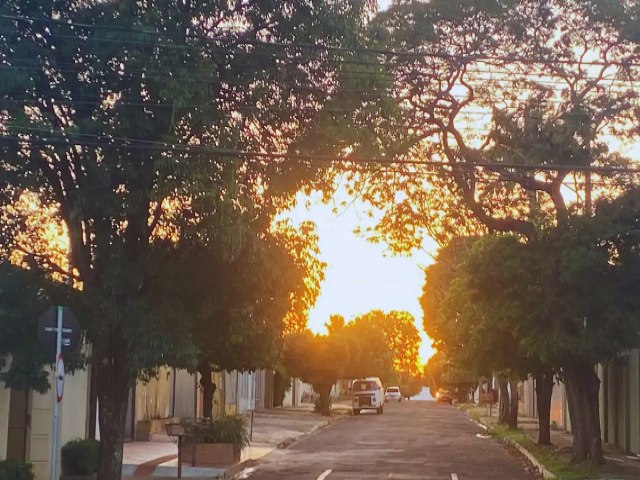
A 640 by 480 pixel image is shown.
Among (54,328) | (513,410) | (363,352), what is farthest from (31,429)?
(363,352)

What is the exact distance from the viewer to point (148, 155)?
42.5ft

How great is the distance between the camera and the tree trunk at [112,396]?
45.7 ft

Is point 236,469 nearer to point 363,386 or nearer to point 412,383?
point 363,386

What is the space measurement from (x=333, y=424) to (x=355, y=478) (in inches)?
1019

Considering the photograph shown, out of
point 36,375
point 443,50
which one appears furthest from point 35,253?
point 443,50

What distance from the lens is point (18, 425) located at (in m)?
16.7

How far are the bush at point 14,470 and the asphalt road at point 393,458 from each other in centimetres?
646

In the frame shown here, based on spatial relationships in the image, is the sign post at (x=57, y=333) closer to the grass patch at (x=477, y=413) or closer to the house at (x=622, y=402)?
the house at (x=622, y=402)

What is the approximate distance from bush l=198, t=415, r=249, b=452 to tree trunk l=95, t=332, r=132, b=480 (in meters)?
7.14

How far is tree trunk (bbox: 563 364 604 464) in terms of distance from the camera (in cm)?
2102

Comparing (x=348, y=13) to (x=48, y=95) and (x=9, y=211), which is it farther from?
(x=9, y=211)

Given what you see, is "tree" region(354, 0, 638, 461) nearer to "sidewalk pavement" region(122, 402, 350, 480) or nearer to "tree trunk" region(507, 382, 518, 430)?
"sidewalk pavement" region(122, 402, 350, 480)

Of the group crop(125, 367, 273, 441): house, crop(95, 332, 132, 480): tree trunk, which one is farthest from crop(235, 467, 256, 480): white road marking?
crop(95, 332, 132, 480): tree trunk

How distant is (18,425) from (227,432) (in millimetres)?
5802
